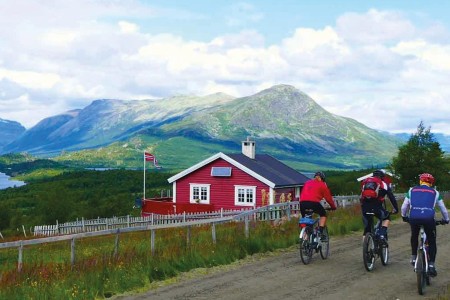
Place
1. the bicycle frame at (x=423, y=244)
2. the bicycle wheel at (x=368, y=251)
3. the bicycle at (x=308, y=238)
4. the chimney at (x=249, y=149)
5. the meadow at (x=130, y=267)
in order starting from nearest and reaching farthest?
the bicycle frame at (x=423, y=244)
the meadow at (x=130, y=267)
the bicycle wheel at (x=368, y=251)
the bicycle at (x=308, y=238)
the chimney at (x=249, y=149)

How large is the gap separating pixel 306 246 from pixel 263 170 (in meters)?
32.4

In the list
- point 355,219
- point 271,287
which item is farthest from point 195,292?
point 355,219

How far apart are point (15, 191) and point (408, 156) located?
143m

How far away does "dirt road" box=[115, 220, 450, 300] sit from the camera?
1009 centimetres

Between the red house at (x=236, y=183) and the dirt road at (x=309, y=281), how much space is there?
28267mm

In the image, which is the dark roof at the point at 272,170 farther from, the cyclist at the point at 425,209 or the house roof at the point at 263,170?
the cyclist at the point at 425,209

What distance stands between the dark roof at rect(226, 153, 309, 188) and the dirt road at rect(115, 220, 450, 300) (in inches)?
1161

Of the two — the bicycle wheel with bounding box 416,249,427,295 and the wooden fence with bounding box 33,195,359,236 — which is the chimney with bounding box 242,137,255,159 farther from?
the bicycle wheel with bounding box 416,249,427,295

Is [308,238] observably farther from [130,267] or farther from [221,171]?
[221,171]

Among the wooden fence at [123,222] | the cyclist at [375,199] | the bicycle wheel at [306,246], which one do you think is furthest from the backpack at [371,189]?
the wooden fence at [123,222]

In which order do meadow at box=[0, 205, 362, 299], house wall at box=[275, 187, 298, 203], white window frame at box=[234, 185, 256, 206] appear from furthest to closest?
1. white window frame at box=[234, 185, 256, 206]
2. house wall at box=[275, 187, 298, 203]
3. meadow at box=[0, 205, 362, 299]

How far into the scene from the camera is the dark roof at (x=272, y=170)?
44.2 metres

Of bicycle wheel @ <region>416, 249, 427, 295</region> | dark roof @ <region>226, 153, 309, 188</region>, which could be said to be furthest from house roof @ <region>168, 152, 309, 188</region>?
bicycle wheel @ <region>416, 249, 427, 295</region>

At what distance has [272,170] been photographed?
153ft
